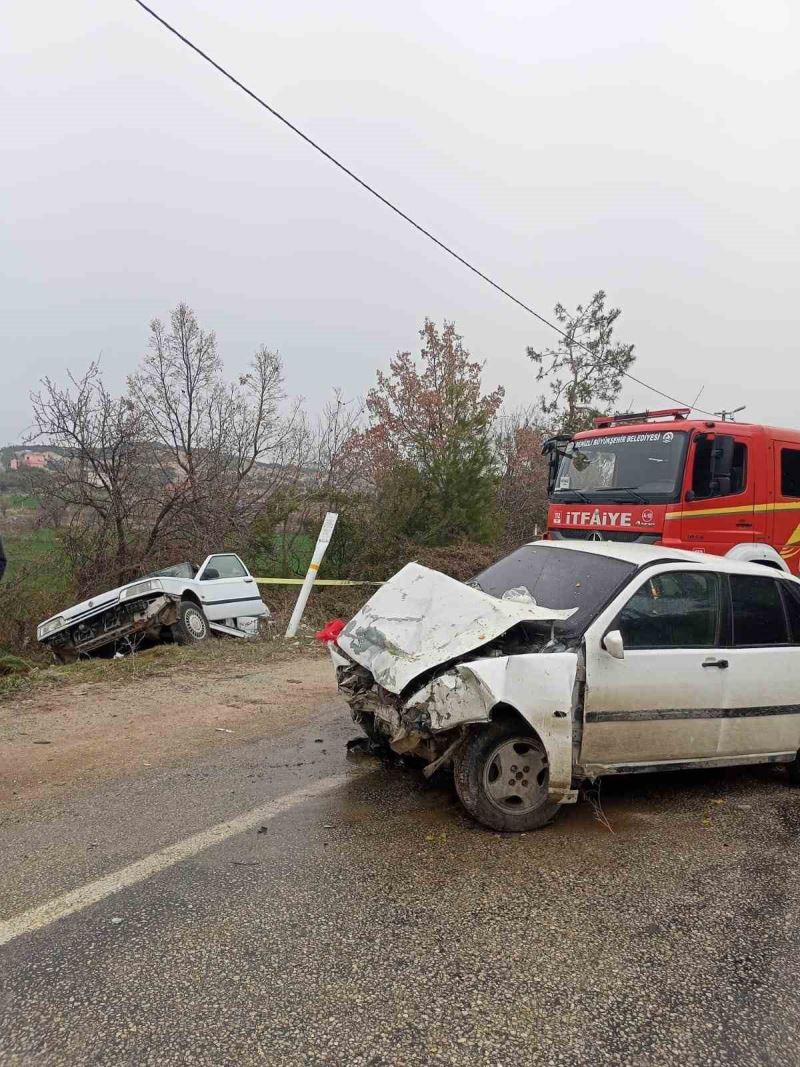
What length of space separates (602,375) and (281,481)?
65.5 ft

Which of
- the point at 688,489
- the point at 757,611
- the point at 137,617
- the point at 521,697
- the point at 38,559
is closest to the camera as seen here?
the point at 521,697

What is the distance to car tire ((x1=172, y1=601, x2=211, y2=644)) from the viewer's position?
31.2 feet

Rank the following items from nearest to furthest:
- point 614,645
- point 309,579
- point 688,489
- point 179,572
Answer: point 614,645 < point 688,489 < point 179,572 < point 309,579

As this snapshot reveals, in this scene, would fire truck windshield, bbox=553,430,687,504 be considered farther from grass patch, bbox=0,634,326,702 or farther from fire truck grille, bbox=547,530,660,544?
grass patch, bbox=0,634,326,702

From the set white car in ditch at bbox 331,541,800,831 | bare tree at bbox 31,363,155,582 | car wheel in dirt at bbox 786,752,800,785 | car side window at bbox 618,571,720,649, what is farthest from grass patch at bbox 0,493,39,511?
car wheel in dirt at bbox 786,752,800,785

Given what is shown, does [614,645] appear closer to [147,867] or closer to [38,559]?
[147,867]

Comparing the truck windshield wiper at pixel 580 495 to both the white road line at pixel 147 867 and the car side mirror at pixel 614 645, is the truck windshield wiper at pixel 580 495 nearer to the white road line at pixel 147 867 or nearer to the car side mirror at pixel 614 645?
the car side mirror at pixel 614 645

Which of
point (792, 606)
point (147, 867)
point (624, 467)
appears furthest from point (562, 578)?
point (624, 467)

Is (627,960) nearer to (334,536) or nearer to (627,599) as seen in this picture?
(627,599)

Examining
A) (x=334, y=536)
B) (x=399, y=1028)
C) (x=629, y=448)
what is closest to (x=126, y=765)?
(x=399, y=1028)

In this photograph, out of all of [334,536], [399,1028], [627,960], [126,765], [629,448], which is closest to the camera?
[399,1028]

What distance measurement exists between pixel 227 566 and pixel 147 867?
7765 mm

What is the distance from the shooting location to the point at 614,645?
3.86m

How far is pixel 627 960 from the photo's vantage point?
282 cm
